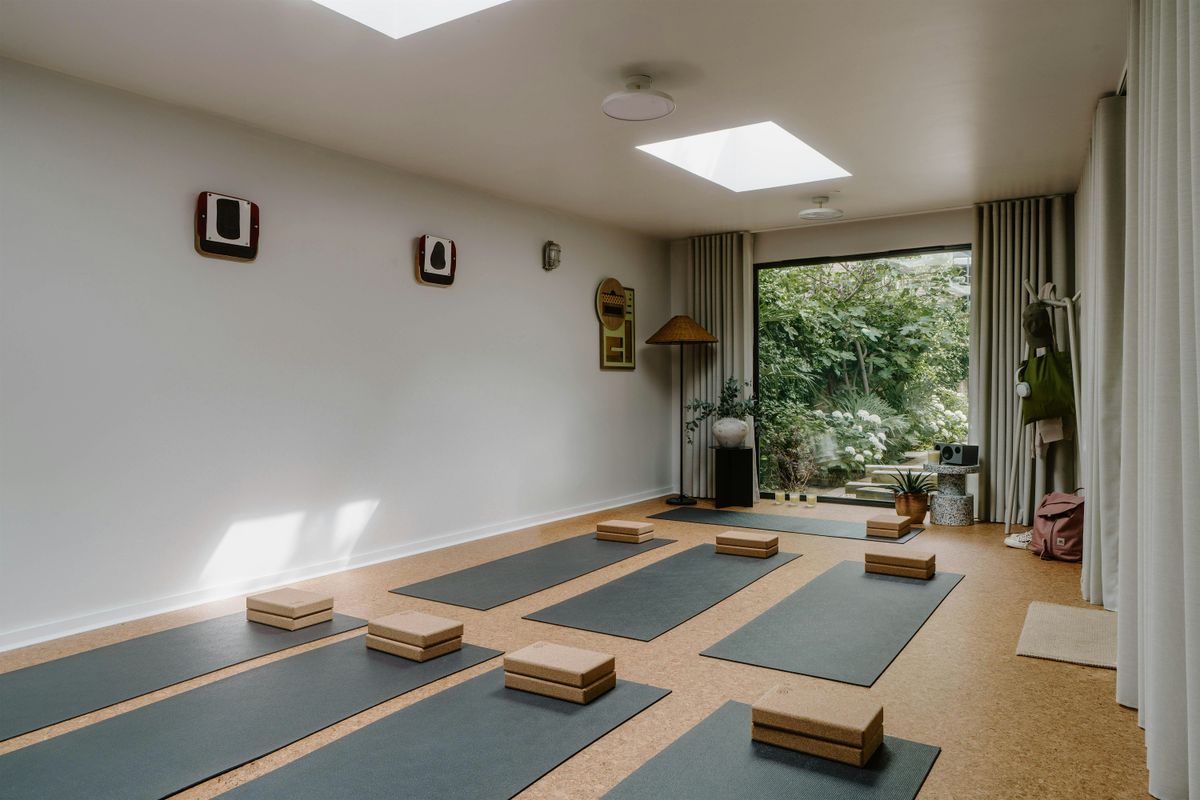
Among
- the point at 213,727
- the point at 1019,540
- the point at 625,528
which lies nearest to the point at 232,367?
the point at 213,727

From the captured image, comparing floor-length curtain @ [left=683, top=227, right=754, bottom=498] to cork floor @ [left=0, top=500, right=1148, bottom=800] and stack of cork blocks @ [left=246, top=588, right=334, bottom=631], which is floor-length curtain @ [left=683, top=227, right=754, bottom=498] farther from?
stack of cork blocks @ [left=246, top=588, right=334, bottom=631]

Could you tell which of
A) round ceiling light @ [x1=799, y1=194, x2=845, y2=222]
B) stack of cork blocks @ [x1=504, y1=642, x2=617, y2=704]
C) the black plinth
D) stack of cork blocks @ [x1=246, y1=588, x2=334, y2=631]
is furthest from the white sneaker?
stack of cork blocks @ [x1=246, y1=588, x2=334, y2=631]

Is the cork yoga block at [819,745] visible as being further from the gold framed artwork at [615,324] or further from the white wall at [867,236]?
the white wall at [867,236]

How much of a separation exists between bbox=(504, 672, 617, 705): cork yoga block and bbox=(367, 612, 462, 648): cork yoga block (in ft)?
1.34

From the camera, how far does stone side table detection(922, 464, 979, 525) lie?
582 centimetres

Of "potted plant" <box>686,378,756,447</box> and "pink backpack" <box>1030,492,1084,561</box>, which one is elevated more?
"potted plant" <box>686,378,756,447</box>

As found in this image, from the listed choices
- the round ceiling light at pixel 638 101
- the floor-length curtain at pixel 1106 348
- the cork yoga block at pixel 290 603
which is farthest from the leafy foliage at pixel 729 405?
the cork yoga block at pixel 290 603

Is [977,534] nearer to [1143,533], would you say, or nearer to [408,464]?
[1143,533]

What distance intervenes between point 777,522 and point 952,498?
4.22 ft

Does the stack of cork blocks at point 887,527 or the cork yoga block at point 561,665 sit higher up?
the stack of cork blocks at point 887,527

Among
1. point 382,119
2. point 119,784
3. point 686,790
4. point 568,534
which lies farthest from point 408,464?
point 686,790

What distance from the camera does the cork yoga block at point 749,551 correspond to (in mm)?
4734

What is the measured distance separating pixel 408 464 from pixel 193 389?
145cm

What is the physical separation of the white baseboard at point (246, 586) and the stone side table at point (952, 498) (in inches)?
108
